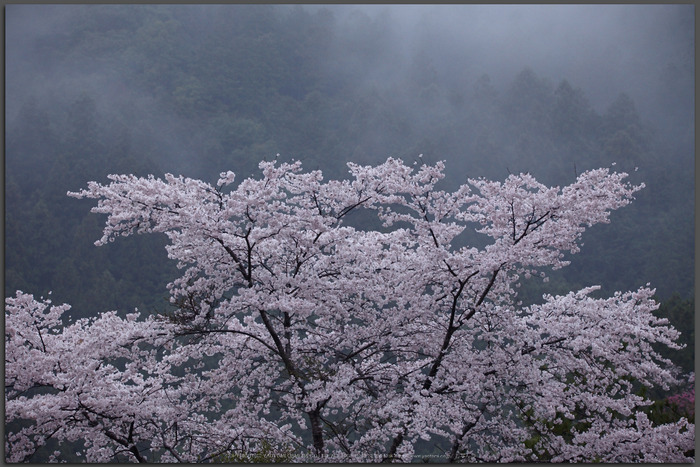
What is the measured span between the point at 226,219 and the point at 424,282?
1.50 metres

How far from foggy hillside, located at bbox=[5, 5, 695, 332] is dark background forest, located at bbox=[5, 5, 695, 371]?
2.8 inches

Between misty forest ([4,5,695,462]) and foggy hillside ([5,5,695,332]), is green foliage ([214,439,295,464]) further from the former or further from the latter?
foggy hillside ([5,5,695,332])

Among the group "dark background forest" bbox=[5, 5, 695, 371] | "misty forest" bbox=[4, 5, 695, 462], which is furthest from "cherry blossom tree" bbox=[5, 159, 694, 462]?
"dark background forest" bbox=[5, 5, 695, 371]

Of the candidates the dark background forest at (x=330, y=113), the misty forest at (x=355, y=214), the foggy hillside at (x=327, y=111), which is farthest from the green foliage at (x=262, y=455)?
the foggy hillside at (x=327, y=111)

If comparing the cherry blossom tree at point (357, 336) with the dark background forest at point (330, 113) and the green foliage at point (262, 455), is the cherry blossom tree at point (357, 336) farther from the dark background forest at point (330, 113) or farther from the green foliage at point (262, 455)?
the dark background forest at point (330, 113)

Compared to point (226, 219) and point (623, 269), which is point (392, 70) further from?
point (226, 219)

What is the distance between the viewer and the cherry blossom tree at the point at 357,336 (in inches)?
182

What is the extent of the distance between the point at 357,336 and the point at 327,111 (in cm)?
2342

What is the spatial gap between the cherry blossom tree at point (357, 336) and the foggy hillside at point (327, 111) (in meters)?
10.8

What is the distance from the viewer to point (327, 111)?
90.9ft

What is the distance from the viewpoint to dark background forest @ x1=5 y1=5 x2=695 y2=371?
18172 millimetres

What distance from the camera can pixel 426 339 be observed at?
16.6ft

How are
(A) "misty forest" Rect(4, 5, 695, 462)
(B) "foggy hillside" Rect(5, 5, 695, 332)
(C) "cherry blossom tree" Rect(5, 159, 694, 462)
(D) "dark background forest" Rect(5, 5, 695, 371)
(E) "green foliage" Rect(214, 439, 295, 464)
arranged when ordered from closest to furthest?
(E) "green foliage" Rect(214, 439, 295, 464) < (C) "cherry blossom tree" Rect(5, 159, 694, 462) < (A) "misty forest" Rect(4, 5, 695, 462) < (D) "dark background forest" Rect(5, 5, 695, 371) < (B) "foggy hillside" Rect(5, 5, 695, 332)

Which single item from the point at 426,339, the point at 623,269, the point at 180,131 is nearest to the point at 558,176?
the point at 623,269
